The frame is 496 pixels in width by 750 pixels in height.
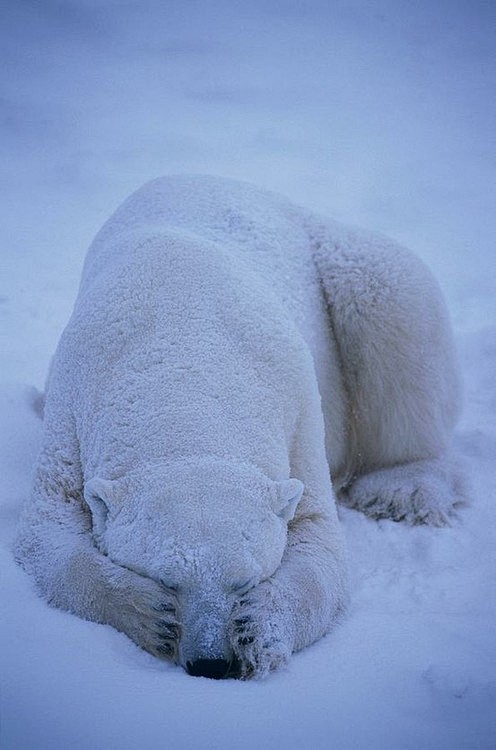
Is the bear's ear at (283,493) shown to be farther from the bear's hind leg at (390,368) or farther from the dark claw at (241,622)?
the bear's hind leg at (390,368)

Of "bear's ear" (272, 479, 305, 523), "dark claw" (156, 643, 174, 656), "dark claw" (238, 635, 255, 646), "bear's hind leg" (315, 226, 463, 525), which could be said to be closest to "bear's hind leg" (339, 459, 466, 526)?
"bear's hind leg" (315, 226, 463, 525)

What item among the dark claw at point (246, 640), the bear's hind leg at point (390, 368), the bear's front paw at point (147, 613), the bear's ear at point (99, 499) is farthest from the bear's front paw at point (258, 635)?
the bear's hind leg at point (390, 368)

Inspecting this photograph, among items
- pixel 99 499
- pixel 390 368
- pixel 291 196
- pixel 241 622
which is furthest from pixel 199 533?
pixel 291 196

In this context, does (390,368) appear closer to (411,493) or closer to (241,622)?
(411,493)

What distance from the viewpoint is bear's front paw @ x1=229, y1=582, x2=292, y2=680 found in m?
1.94

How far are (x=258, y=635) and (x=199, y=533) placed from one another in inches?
14.0

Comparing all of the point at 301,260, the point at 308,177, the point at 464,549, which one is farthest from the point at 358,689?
the point at 308,177

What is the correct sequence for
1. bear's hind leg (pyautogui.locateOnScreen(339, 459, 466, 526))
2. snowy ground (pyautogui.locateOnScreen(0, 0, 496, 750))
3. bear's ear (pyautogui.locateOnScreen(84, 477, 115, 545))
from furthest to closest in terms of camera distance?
1. bear's hind leg (pyautogui.locateOnScreen(339, 459, 466, 526))
2. bear's ear (pyautogui.locateOnScreen(84, 477, 115, 545))
3. snowy ground (pyautogui.locateOnScreen(0, 0, 496, 750))

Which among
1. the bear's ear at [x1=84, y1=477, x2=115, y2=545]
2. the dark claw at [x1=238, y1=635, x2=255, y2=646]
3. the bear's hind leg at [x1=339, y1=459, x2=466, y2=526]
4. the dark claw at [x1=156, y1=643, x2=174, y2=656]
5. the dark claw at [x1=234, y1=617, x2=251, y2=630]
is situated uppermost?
the bear's ear at [x1=84, y1=477, x2=115, y2=545]

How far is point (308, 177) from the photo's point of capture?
849 centimetres

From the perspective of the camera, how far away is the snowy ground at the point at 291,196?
5.95 feet

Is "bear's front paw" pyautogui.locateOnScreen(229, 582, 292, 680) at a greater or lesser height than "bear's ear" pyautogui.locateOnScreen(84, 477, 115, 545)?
lesser

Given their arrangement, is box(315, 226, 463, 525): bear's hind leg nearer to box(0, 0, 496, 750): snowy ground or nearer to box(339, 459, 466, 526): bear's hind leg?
box(339, 459, 466, 526): bear's hind leg

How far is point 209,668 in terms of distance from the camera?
1874 millimetres
